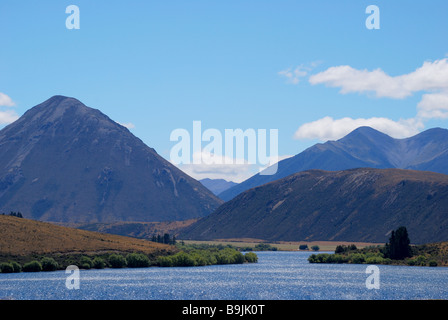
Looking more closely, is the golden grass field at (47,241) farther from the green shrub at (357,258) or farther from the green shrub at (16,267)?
the green shrub at (357,258)

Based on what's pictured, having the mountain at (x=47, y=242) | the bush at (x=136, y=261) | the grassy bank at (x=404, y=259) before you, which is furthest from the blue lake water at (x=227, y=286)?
the grassy bank at (x=404, y=259)

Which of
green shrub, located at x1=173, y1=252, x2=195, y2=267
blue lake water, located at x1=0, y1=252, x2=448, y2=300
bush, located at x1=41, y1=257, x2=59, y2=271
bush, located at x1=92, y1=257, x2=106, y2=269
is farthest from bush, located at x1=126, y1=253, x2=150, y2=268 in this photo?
blue lake water, located at x1=0, y1=252, x2=448, y2=300

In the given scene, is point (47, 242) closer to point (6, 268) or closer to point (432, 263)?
point (6, 268)

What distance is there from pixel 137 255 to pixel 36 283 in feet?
172

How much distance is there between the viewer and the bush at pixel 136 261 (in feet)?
538

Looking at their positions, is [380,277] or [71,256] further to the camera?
[71,256]

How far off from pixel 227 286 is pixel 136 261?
6081cm

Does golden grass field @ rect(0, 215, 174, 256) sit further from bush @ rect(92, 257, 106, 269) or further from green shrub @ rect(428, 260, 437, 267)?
green shrub @ rect(428, 260, 437, 267)

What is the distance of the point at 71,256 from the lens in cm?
16400
